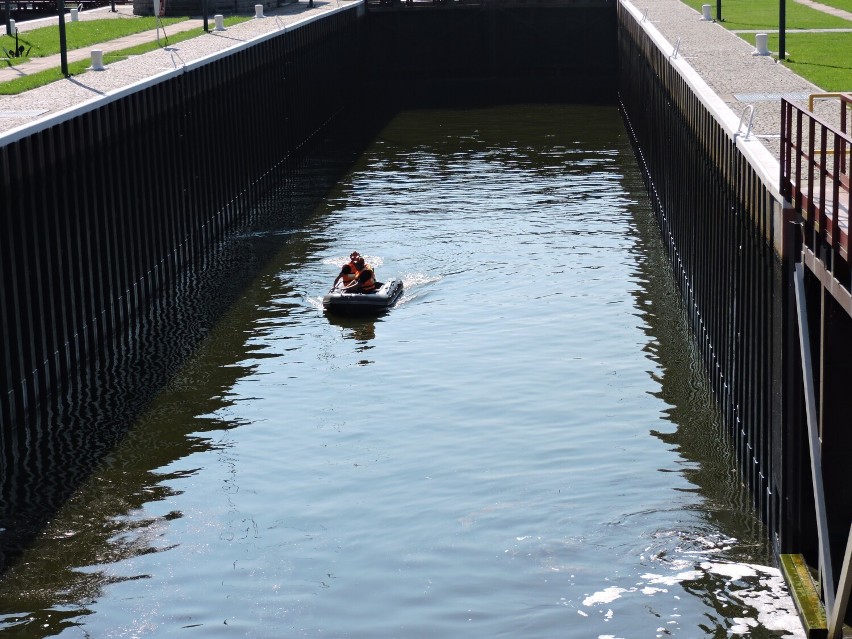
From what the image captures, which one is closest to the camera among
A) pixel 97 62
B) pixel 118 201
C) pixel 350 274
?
pixel 118 201

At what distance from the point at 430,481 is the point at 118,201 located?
556 inches

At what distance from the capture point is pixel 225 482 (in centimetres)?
2397

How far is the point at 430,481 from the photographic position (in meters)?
23.6

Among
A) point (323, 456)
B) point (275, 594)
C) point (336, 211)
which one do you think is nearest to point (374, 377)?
point (323, 456)

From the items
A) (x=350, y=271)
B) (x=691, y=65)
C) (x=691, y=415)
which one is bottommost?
(x=691, y=415)

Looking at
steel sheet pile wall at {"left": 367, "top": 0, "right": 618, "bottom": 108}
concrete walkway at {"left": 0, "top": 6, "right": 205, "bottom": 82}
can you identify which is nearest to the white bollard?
concrete walkway at {"left": 0, "top": 6, "right": 205, "bottom": 82}

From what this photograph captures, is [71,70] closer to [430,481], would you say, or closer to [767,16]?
[430,481]

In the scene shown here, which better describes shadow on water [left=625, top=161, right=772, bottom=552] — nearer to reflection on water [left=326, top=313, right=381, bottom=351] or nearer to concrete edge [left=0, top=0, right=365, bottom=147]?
reflection on water [left=326, top=313, right=381, bottom=351]

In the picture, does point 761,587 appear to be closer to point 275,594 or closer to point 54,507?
point 275,594

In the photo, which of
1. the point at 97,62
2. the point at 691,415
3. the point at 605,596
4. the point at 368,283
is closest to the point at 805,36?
the point at 97,62

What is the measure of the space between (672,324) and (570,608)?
48.6 feet

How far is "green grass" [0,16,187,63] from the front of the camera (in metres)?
55.0

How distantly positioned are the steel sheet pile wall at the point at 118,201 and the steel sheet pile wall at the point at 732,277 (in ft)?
40.9

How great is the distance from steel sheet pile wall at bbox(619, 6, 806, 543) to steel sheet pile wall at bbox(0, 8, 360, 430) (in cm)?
1247
